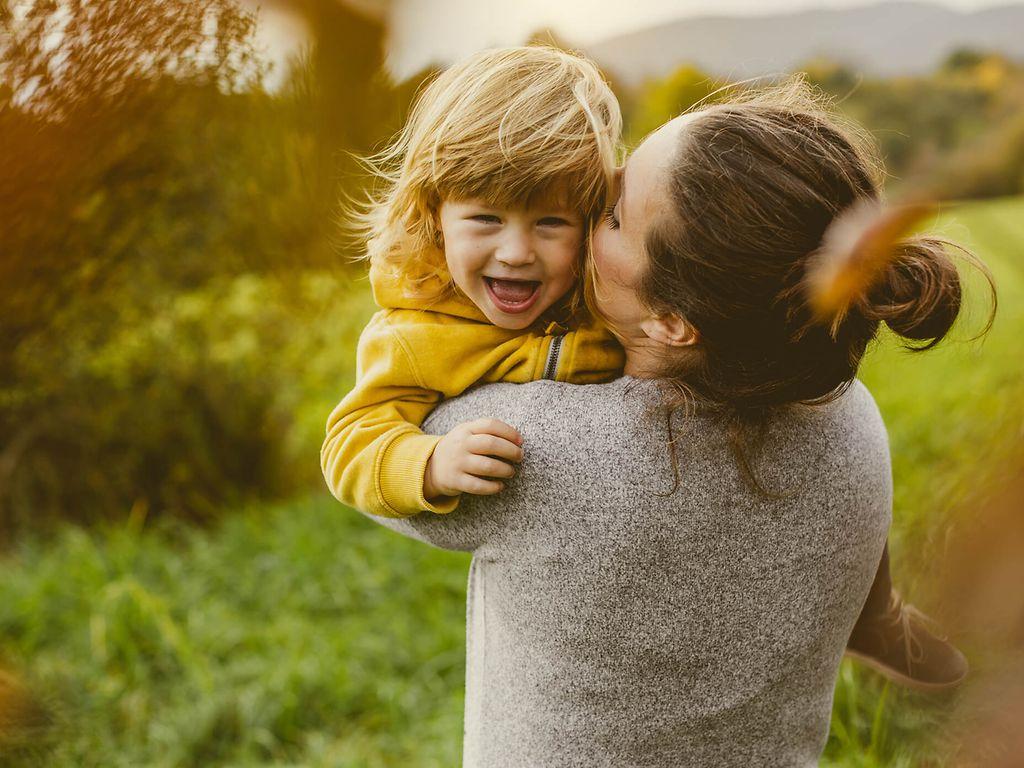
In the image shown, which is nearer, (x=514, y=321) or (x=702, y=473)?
(x=702, y=473)

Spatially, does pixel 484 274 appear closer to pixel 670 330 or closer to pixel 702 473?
pixel 670 330

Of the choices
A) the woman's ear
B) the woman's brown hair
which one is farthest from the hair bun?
the woman's ear

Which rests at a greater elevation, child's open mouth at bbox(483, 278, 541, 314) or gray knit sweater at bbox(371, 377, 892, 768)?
child's open mouth at bbox(483, 278, 541, 314)

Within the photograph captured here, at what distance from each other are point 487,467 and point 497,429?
0.17 ft

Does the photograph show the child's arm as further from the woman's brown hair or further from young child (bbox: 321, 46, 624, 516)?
the woman's brown hair

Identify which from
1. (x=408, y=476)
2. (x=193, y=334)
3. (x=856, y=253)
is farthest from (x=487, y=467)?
(x=193, y=334)

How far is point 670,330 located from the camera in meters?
1.10

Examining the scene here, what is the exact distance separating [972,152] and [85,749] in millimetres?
3323

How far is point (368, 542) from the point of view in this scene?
13.6ft

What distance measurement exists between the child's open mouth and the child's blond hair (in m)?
0.09

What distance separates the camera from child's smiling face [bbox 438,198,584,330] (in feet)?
4.26

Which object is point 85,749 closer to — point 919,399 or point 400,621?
point 400,621

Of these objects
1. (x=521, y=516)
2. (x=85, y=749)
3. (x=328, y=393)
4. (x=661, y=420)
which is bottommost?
(x=85, y=749)

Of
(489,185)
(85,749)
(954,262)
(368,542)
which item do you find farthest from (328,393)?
(954,262)
